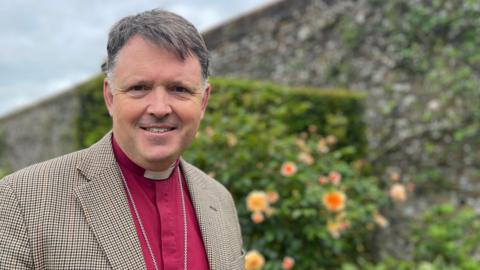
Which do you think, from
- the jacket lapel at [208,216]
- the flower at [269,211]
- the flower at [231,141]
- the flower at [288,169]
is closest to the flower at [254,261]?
the flower at [269,211]

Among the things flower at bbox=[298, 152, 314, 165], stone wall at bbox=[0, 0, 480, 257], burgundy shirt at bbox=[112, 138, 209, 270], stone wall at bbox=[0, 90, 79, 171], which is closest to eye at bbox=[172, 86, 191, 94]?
burgundy shirt at bbox=[112, 138, 209, 270]

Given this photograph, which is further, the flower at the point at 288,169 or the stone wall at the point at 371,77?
the stone wall at the point at 371,77

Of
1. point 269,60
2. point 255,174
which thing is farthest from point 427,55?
point 255,174

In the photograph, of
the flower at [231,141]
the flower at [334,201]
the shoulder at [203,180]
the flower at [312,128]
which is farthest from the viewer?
the flower at [312,128]

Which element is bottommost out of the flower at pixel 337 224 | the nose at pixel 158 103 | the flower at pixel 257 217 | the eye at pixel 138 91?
the flower at pixel 337 224

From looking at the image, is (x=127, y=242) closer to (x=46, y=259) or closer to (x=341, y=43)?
(x=46, y=259)

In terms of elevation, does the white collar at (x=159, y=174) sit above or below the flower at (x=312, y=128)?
above

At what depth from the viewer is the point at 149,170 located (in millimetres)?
1489

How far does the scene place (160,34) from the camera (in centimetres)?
131

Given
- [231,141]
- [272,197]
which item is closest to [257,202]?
[272,197]

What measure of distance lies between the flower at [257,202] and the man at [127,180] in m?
1.83

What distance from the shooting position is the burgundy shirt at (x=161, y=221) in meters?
1.43

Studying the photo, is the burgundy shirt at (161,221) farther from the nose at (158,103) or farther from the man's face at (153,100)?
the nose at (158,103)

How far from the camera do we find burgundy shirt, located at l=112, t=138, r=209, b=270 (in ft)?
4.70
